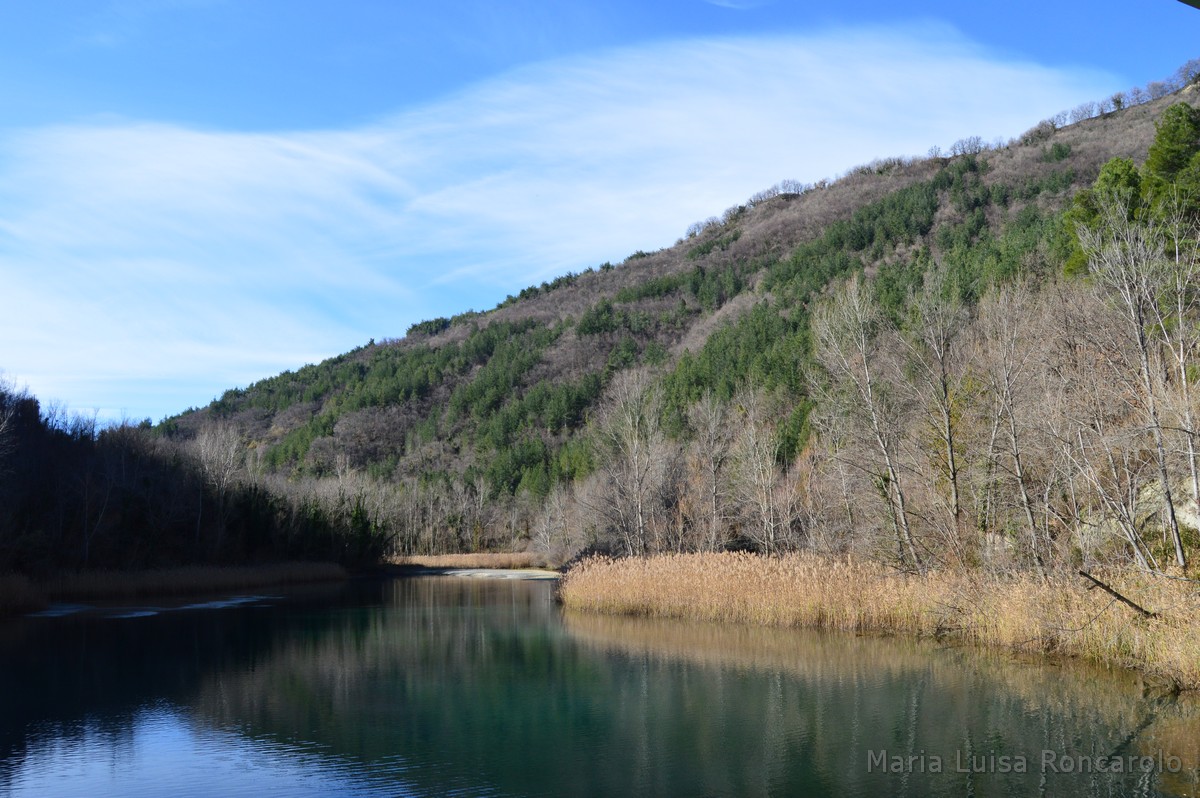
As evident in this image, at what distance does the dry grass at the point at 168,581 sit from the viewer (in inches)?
1629

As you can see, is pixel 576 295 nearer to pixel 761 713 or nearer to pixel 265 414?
pixel 265 414

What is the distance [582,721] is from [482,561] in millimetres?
75915

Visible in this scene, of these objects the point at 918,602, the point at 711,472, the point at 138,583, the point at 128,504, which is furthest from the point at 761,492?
the point at 128,504

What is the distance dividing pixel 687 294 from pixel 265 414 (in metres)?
80.6

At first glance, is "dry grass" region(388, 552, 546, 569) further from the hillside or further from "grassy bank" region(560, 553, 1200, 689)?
"grassy bank" region(560, 553, 1200, 689)

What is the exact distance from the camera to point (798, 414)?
216ft

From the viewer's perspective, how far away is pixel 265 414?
521ft

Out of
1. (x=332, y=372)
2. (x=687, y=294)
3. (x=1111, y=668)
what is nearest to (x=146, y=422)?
(x=1111, y=668)

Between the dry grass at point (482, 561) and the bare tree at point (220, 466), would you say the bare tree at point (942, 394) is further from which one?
the dry grass at point (482, 561)

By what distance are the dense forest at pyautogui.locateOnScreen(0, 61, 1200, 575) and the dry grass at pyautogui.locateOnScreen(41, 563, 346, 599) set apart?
1775mm

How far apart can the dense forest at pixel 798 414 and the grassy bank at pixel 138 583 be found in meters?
1.89

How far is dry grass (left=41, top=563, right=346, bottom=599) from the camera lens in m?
41.4

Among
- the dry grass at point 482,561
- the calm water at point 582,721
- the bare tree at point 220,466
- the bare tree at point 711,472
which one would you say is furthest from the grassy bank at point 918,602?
the dry grass at point 482,561

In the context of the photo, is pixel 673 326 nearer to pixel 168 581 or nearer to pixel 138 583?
pixel 168 581
